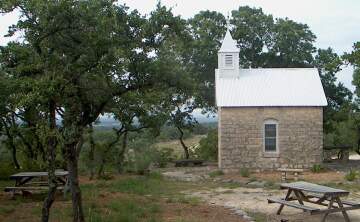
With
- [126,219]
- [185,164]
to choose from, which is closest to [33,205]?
[126,219]

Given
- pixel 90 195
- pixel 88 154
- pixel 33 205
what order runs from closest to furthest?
pixel 33 205
pixel 90 195
pixel 88 154

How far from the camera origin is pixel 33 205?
14.6 m

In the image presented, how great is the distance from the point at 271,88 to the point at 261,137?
2718 millimetres

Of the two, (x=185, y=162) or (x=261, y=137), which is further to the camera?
(x=185, y=162)

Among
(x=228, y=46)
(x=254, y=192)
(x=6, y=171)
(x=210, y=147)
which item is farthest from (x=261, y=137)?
(x=6, y=171)

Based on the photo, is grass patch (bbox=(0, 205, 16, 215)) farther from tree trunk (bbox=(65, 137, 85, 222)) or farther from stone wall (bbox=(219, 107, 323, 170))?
stone wall (bbox=(219, 107, 323, 170))

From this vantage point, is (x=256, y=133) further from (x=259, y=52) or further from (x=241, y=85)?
(x=259, y=52)

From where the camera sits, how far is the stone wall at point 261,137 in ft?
85.8

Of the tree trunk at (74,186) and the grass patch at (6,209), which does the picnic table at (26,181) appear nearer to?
the grass patch at (6,209)

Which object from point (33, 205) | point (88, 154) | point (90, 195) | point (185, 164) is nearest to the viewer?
point (33, 205)

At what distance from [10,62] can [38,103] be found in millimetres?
1913

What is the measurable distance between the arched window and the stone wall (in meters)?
0.18

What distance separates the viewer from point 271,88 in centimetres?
2709

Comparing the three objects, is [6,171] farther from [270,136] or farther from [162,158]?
[270,136]
